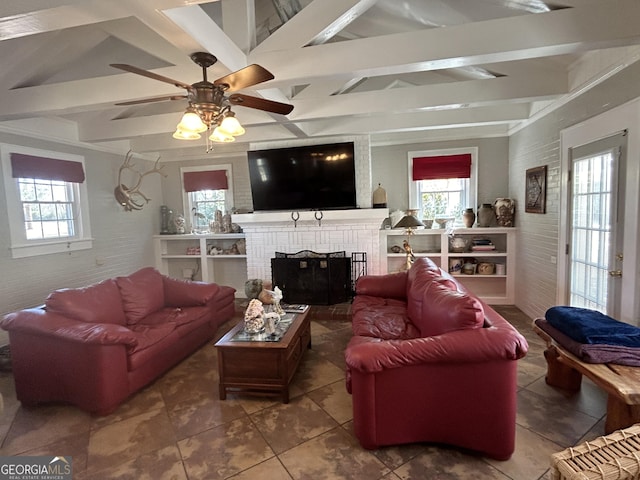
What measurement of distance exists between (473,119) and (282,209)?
9.55ft

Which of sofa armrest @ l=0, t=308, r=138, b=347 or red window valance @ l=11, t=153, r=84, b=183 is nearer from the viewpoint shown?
sofa armrest @ l=0, t=308, r=138, b=347

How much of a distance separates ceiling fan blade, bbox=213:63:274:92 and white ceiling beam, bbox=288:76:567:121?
1.70m

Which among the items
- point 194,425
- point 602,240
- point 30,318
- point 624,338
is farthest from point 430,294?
point 30,318

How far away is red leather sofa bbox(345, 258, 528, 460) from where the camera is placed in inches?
73.7

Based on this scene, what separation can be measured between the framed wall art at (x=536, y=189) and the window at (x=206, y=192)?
15.0ft

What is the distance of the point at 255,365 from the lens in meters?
2.57

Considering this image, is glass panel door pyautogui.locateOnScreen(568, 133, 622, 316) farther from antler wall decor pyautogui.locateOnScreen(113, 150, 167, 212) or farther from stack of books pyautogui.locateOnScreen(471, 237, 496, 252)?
antler wall decor pyautogui.locateOnScreen(113, 150, 167, 212)

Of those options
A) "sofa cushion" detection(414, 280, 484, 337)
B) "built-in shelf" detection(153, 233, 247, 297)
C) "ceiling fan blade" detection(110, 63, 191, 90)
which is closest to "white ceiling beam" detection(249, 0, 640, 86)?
"ceiling fan blade" detection(110, 63, 191, 90)

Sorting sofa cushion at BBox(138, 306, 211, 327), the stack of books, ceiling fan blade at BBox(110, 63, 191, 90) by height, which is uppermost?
ceiling fan blade at BBox(110, 63, 191, 90)

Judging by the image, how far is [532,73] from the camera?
330cm

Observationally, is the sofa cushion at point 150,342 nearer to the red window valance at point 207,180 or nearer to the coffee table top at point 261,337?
the coffee table top at point 261,337

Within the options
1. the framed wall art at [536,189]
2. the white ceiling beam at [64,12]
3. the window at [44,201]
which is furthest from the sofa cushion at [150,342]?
the framed wall art at [536,189]

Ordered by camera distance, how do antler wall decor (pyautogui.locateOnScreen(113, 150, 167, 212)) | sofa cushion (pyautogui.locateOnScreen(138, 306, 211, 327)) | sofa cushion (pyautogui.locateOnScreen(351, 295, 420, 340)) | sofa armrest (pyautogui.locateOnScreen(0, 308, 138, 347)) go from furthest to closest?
antler wall decor (pyautogui.locateOnScreen(113, 150, 167, 212)), sofa cushion (pyautogui.locateOnScreen(138, 306, 211, 327)), sofa cushion (pyautogui.locateOnScreen(351, 295, 420, 340)), sofa armrest (pyautogui.locateOnScreen(0, 308, 138, 347))

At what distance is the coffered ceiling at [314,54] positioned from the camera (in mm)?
2096
